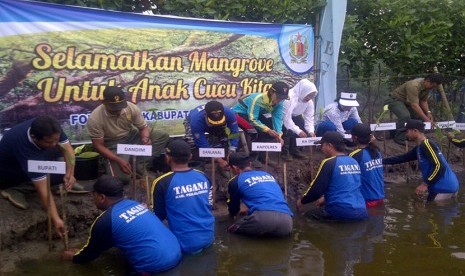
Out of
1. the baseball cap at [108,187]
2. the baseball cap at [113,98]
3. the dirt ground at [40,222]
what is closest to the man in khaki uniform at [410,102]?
the dirt ground at [40,222]

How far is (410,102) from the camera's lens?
10.6 m

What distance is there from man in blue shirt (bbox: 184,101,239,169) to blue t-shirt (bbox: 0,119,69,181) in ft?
7.53

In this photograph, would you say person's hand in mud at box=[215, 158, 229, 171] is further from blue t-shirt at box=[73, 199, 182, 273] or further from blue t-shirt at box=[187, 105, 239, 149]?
blue t-shirt at box=[73, 199, 182, 273]

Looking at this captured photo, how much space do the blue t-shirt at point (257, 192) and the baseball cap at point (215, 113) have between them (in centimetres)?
135

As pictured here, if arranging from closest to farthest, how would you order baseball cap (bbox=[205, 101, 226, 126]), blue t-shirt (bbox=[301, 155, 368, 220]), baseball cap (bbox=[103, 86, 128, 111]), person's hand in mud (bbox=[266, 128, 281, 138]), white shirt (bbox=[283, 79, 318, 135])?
blue t-shirt (bbox=[301, 155, 368, 220]) → baseball cap (bbox=[103, 86, 128, 111]) → baseball cap (bbox=[205, 101, 226, 126]) → person's hand in mud (bbox=[266, 128, 281, 138]) → white shirt (bbox=[283, 79, 318, 135])

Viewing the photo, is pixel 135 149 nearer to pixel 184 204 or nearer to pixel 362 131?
pixel 184 204

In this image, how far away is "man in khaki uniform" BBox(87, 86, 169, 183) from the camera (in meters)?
6.71

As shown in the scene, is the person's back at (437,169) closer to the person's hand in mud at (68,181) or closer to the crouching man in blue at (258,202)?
the crouching man in blue at (258,202)

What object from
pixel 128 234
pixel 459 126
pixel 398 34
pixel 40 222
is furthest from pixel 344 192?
pixel 398 34

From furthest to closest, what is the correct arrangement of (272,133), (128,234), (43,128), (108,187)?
1. (272,133)
2. (43,128)
3. (108,187)
4. (128,234)

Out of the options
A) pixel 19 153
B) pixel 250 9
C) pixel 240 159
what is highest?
pixel 250 9

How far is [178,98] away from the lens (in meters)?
8.28

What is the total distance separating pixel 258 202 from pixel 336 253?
3.54ft

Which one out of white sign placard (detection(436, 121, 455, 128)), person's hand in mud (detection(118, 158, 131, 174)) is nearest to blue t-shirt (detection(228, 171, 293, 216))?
person's hand in mud (detection(118, 158, 131, 174))
